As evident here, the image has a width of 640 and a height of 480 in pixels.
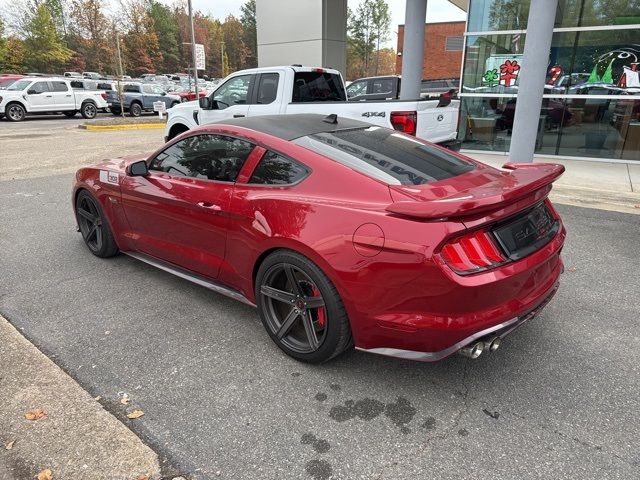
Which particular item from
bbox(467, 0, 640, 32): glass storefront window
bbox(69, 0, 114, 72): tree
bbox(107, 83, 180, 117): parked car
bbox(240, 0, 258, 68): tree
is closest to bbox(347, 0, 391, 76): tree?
bbox(240, 0, 258, 68): tree

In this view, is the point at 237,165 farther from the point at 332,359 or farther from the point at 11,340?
the point at 11,340

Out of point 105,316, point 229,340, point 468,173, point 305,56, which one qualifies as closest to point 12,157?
point 305,56

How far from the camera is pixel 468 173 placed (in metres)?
3.22

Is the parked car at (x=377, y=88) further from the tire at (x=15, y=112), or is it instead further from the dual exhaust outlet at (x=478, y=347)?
the tire at (x=15, y=112)

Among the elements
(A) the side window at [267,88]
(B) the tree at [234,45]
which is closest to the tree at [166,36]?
(B) the tree at [234,45]

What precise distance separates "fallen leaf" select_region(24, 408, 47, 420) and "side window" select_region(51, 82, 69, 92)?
2265cm

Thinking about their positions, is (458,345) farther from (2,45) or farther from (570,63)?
(2,45)

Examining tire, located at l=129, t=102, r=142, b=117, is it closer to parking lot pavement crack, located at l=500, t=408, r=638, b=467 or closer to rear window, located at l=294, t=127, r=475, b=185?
rear window, located at l=294, t=127, r=475, b=185

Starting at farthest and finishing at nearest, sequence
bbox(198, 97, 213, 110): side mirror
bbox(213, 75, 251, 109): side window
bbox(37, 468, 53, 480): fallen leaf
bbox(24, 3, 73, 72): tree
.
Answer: bbox(24, 3, 73, 72): tree → bbox(198, 97, 213, 110): side mirror → bbox(213, 75, 251, 109): side window → bbox(37, 468, 53, 480): fallen leaf

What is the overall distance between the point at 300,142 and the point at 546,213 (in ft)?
5.47

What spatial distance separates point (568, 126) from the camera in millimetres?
10930

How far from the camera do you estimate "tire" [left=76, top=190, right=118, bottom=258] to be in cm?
462

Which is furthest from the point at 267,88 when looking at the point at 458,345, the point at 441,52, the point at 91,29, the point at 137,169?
the point at 91,29

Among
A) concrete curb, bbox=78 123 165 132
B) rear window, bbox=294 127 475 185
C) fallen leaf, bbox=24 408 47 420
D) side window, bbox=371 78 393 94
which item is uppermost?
side window, bbox=371 78 393 94
